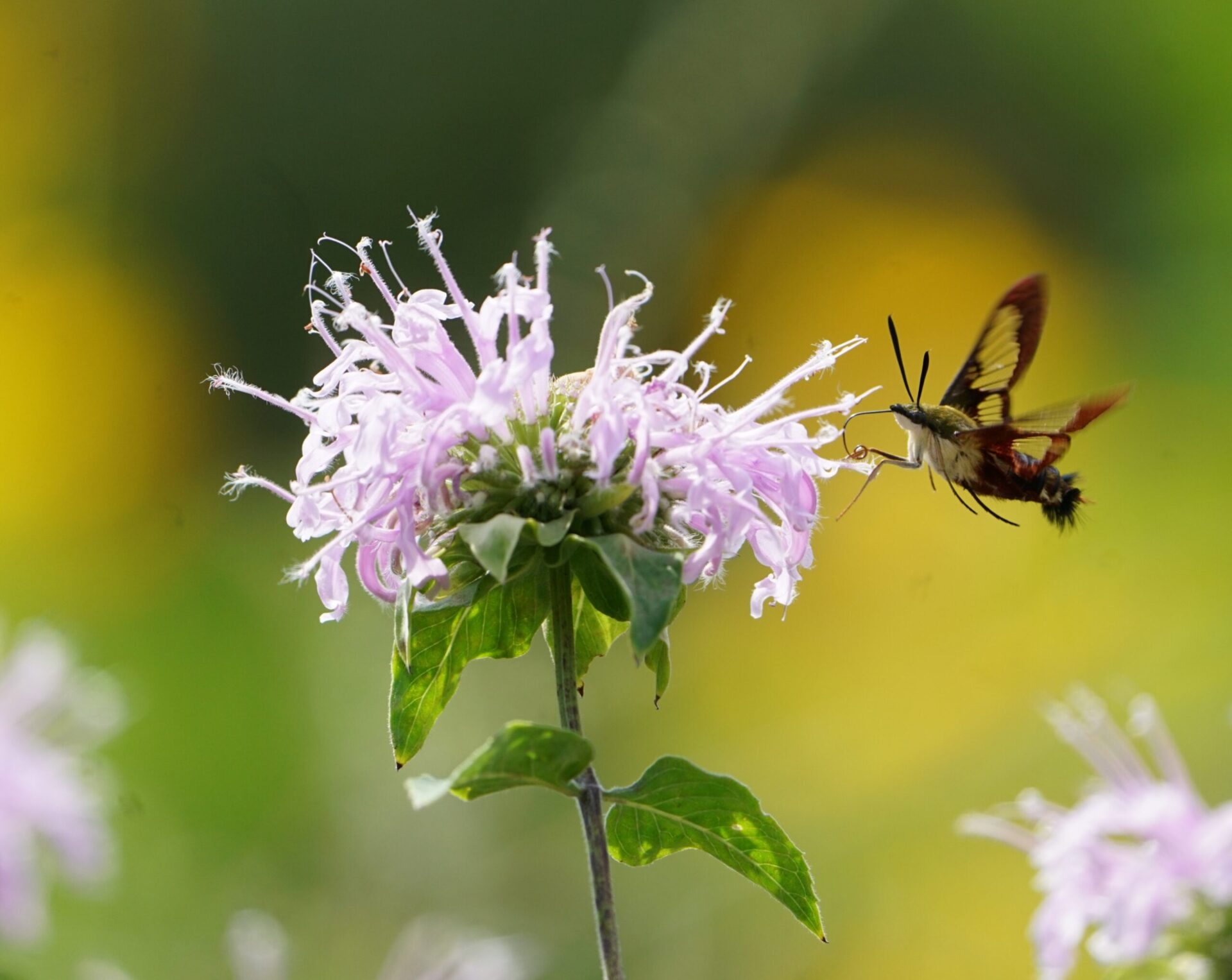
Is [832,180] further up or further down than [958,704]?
further up

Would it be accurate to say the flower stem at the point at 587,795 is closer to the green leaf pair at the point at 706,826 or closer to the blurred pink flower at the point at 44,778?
the green leaf pair at the point at 706,826

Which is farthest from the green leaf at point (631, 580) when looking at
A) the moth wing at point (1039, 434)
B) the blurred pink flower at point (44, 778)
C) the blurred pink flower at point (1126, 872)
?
the moth wing at point (1039, 434)

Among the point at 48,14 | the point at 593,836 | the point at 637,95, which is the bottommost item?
the point at 593,836

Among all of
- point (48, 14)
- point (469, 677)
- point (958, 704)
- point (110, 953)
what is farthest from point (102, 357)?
point (958, 704)

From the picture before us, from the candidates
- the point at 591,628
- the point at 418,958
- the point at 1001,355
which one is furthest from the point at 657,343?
the point at 591,628

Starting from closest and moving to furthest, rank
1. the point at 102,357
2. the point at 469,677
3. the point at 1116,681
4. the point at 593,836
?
the point at 593,836
the point at 1116,681
the point at 469,677
the point at 102,357

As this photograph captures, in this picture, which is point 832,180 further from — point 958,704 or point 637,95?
point 958,704

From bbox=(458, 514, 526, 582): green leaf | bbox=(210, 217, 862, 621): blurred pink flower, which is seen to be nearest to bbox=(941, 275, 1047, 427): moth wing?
bbox=(210, 217, 862, 621): blurred pink flower

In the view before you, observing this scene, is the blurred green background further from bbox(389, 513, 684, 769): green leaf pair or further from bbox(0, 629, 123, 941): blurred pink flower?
bbox(389, 513, 684, 769): green leaf pair
